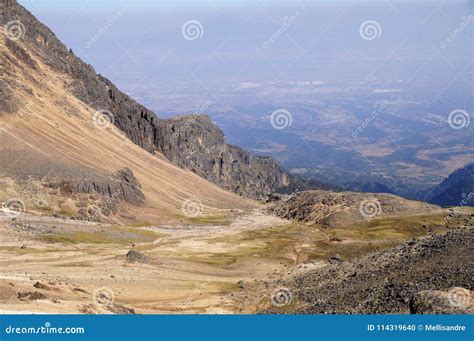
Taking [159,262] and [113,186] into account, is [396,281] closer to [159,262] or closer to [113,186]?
[159,262]

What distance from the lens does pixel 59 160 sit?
15375cm

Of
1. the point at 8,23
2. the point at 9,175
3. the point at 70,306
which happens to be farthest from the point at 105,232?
the point at 8,23

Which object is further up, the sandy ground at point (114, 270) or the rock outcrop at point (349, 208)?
the rock outcrop at point (349, 208)

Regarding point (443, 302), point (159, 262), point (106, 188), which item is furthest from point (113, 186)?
point (443, 302)

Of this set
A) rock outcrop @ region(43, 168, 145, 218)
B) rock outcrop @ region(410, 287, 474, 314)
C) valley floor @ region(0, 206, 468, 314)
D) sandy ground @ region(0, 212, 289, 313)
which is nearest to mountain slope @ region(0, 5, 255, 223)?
rock outcrop @ region(43, 168, 145, 218)

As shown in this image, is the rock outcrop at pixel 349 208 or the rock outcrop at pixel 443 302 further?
the rock outcrop at pixel 349 208

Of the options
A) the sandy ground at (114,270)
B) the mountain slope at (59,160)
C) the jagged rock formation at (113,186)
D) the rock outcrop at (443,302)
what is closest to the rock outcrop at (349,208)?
the mountain slope at (59,160)

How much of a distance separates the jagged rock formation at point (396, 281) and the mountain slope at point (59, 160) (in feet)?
258

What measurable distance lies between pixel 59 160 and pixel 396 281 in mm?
114628

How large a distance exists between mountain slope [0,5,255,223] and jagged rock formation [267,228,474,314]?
7856 cm

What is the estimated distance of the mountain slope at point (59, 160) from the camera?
13938cm

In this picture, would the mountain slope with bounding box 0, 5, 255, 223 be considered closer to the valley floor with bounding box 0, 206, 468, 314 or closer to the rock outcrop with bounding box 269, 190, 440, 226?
the valley floor with bounding box 0, 206, 468, 314

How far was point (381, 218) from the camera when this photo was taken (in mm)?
158875

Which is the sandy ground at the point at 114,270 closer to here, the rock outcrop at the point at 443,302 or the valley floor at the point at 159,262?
the valley floor at the point at 159,262
